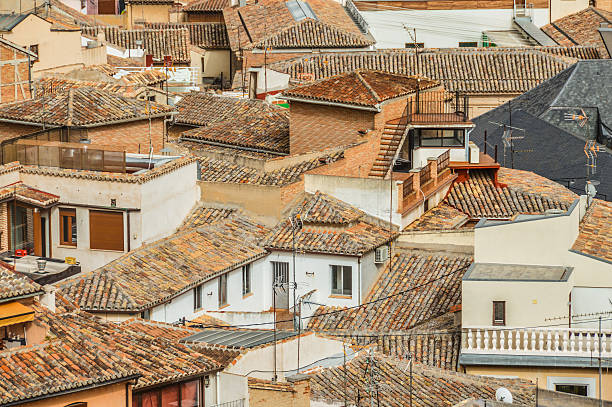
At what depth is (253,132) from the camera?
1602 inches

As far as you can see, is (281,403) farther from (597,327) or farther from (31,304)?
(597,327)

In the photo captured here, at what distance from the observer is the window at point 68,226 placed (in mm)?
32625

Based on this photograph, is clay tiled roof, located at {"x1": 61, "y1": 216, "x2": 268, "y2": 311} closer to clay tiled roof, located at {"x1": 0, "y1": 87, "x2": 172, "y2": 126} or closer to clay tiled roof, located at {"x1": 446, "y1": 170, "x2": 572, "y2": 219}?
clay tiled roof, located at {"x1": 0, "y1": 87, "x2": 172, "y2": 126}

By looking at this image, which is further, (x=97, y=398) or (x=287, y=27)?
(x=287, y=27)


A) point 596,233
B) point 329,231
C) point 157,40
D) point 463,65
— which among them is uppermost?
point 157,40

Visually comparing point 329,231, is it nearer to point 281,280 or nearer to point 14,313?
point 281,280

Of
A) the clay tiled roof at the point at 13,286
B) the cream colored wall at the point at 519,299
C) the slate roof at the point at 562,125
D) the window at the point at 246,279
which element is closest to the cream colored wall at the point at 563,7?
the slate roof at the point at 562,125

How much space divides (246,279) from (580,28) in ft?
120

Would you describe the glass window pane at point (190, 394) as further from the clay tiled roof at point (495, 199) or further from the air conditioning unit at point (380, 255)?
the clay tiled roof at point (495, 199)

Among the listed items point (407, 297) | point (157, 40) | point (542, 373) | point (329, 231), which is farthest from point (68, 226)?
point (157, 40)

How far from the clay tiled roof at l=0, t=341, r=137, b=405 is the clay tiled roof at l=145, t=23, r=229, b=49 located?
44.3 metres

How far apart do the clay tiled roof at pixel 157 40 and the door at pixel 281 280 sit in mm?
28527

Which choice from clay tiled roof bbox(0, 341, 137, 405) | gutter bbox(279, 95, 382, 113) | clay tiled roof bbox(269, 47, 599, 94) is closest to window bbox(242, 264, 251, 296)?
gutter bbox(279, 95, 382, 113)

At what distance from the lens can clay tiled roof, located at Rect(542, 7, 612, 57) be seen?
6372 cm
